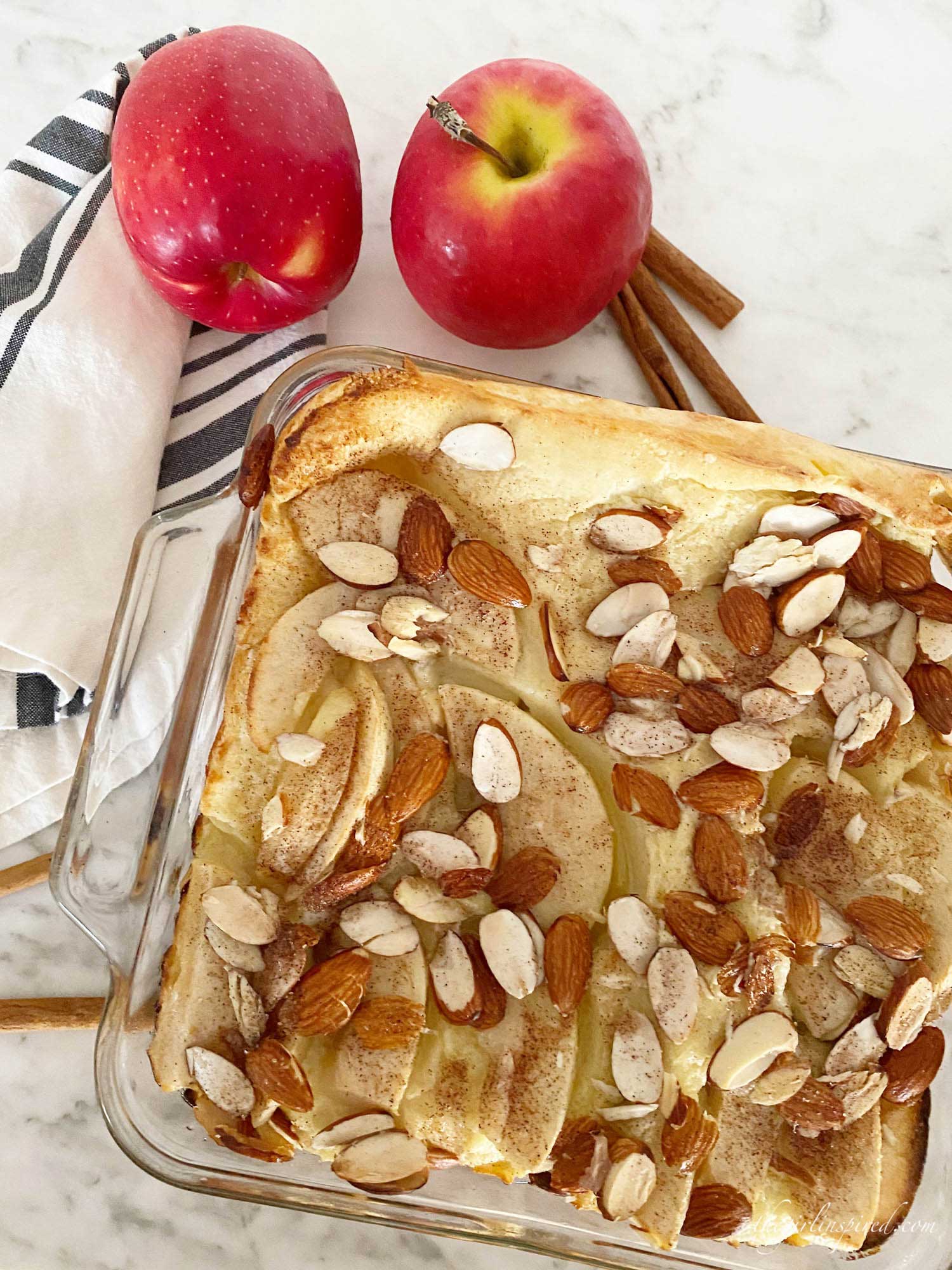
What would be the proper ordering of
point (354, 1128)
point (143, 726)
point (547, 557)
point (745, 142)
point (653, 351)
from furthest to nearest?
point (745, 142), point (653, 351), point (143, 726), point (547, 557), point (354, 1128)

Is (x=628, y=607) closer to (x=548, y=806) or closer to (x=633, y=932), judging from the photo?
(x=548, y=806)

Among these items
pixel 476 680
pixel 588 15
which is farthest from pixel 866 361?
pixel 476 680

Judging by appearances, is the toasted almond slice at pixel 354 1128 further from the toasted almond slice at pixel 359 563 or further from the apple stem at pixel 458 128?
the apple stem at pixel 458 128

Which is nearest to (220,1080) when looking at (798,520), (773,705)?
(773,705)

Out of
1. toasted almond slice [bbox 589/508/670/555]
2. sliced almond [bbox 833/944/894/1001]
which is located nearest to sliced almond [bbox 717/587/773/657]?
toasted almond slice [bbox 589/508/670/555]

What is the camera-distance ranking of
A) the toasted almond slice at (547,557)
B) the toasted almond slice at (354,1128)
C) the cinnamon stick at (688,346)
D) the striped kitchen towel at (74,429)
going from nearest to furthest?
the toasted almond slice at (354,1128), the toasted almond slice at (547,557), the striped kitchen towel at (74,429), the cinnamon stick at (688,346)

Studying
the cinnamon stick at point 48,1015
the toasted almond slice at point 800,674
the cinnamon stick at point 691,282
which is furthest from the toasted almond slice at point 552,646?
the cinnamon stick at point 48,1015

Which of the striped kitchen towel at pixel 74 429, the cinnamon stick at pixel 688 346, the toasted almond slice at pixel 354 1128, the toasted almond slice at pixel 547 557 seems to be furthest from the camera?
the cinnamon stick at pixel 688 346
